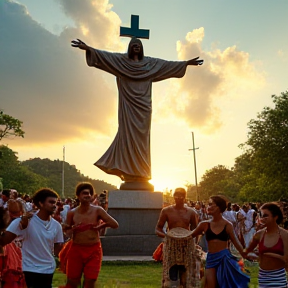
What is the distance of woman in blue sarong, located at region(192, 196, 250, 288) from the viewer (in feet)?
21.6

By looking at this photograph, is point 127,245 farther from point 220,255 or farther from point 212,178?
point 212,178

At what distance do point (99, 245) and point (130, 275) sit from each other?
14.7 feet

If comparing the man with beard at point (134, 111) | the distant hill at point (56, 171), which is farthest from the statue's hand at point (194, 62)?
the distant hill at point (56, 171)

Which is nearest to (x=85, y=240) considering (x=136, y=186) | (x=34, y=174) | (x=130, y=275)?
(x=130, y=275)

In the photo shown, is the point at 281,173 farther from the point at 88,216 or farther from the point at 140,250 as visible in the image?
the point at 88,216

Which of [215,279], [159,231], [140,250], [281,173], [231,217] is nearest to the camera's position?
[215,279]

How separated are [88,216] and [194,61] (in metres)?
9.52

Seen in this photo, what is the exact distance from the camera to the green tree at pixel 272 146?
125ft

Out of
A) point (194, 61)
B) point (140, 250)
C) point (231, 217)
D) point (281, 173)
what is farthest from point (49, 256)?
point (281, 173)

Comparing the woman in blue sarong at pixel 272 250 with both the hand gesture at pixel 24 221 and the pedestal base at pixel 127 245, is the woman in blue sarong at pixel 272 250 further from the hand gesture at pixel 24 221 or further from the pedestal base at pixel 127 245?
the pedestal base at pixel 127 245

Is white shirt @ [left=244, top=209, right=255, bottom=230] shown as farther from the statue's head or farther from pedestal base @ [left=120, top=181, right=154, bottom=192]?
the statue's head

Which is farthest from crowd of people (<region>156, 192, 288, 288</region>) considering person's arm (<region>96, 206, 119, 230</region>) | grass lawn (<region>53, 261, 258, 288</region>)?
person's arm (<region>96, 206, 119, 230</region>)

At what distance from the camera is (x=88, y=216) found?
6711mm

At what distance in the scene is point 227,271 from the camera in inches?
260
